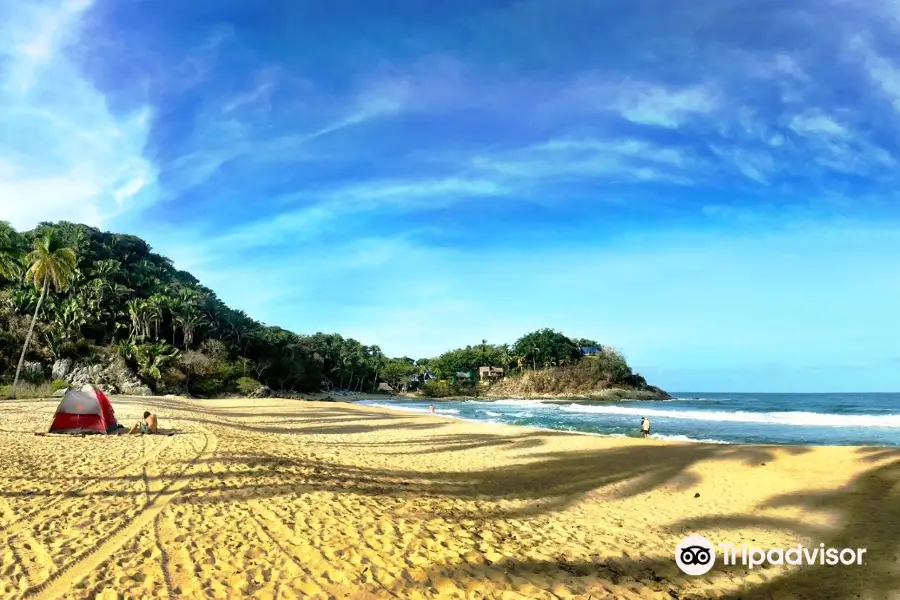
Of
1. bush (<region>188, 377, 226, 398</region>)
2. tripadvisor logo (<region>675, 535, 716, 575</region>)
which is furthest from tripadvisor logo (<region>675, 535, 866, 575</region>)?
bush (<region>188, 377, 226, 398</region>)

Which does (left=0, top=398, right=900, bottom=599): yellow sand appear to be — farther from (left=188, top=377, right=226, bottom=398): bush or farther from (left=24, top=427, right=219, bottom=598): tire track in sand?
(left=188, top=377, right=226, bottom=398): bush

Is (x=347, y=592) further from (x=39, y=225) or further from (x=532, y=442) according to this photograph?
(x=39, y=225)

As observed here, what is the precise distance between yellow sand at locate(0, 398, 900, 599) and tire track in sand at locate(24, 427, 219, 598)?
3 centimetres

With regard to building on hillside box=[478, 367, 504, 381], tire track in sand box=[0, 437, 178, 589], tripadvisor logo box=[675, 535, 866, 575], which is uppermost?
building on hillside box=[478, 367, 504, 381]

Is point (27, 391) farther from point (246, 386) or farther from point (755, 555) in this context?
point (755, 555)

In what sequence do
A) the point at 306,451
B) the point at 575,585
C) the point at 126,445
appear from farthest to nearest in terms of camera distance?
the point at 306,451
the point at 126,445
the point at 575,585

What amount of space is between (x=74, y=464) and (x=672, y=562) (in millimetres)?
12023

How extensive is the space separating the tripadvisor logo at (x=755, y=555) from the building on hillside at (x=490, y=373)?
399 ft

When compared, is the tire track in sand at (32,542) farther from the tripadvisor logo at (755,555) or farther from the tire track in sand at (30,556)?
the tripadvisor logo at (755,555)

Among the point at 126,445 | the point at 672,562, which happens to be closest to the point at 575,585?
the point at 672,562

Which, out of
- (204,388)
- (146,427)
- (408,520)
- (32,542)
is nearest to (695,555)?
(408,520)

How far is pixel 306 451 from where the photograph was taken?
1630cm

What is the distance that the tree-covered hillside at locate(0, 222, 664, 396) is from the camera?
51906 millimetres

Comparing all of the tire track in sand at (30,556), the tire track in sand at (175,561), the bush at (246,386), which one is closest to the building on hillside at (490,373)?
the bush at (246,386)
